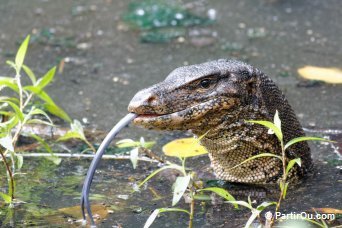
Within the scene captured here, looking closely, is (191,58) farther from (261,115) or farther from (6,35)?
(261,115)

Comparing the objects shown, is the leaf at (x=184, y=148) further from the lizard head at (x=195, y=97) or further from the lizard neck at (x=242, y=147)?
the lizard head at (x=195, y=97)

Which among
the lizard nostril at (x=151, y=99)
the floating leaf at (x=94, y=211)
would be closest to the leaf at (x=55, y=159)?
the floating leaf at (x=94, y=211)

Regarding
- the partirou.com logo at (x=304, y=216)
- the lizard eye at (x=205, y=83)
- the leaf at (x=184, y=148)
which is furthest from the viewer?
the leaf at (x=184, y=148)

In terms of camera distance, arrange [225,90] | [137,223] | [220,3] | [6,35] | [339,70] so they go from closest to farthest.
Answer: [137,223]
[225,90]
[339,70]
[6,35]
[220,3]

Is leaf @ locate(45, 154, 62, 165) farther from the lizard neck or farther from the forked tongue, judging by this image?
the lizard neck

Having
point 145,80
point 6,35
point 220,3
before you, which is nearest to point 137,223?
point 145,80

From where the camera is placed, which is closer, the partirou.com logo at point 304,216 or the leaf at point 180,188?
the leaf at point 180,188
